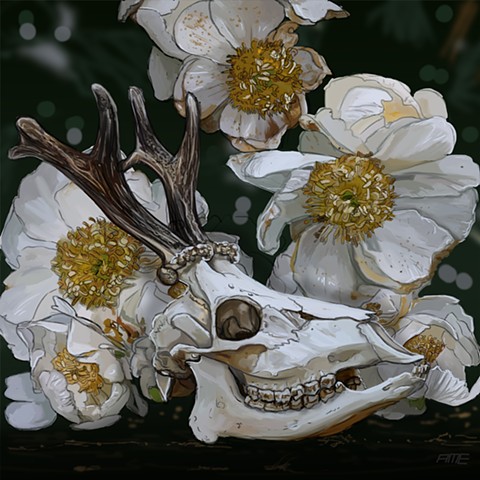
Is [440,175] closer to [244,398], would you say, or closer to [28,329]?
[244,398]

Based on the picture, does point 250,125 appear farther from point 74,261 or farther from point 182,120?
point 74,261

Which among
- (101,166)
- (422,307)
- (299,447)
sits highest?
(101,166)

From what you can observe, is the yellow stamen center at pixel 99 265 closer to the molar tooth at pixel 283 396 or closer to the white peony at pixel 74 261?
the white peony at pixel 74 261

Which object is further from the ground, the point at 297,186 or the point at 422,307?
the point at 297,186

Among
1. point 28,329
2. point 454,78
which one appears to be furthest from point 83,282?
point 454,78

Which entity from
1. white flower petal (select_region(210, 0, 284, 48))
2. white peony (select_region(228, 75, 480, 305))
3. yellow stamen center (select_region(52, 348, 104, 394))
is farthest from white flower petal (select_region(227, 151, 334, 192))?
yellow stamen center (select_region(52, 348, 104, 394))

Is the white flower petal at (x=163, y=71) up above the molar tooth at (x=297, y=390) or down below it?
above

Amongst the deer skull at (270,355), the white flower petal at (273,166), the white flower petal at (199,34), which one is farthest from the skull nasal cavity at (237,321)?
the white flower petal at (199,34)
